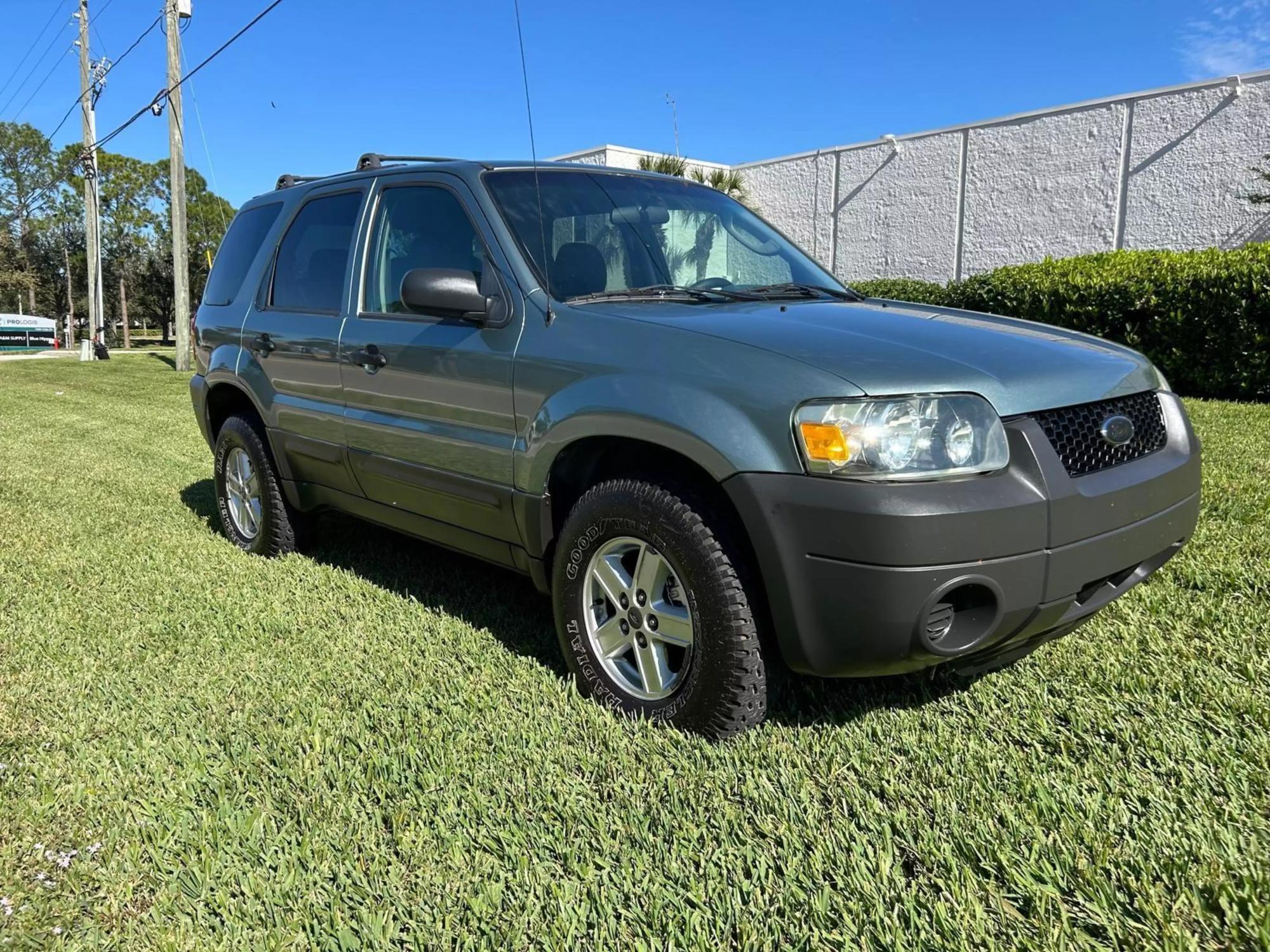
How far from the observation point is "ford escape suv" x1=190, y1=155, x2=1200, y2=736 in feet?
7.70

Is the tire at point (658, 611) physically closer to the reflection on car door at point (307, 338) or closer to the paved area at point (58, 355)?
the reflection on car door at point (307, 338)

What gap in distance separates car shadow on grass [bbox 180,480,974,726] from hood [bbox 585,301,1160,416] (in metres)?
0.84

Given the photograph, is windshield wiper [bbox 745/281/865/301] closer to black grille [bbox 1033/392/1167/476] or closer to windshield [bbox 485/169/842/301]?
windshield [bbox 485/169/842/301]

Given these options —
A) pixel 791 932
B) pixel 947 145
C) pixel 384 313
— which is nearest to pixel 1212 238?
pixel 947 145

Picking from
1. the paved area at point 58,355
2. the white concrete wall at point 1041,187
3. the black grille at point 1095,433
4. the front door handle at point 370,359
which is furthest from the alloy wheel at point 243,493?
the paved area at point 58,355

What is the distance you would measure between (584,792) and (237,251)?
3.92 metres

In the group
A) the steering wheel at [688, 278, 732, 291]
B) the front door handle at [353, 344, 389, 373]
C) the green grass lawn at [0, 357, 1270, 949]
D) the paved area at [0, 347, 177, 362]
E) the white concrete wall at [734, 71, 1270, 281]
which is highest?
the white concrete wall at [734, 71, 1270, 281]

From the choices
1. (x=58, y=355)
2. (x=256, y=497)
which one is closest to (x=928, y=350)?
(x=256, y=497)

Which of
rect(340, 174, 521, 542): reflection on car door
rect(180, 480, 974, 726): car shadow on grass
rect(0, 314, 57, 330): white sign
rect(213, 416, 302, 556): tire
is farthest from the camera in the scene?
rect(0, 314, 57, 330): white sign

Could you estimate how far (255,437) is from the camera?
4.81 metres

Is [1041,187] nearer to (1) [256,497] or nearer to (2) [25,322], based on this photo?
(1) [256,497]

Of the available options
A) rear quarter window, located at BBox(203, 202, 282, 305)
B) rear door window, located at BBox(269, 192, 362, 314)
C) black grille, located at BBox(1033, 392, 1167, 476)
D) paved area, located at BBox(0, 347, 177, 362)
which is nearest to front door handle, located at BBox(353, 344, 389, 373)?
rear door window, located at BBox(269, 192, 362, 314)

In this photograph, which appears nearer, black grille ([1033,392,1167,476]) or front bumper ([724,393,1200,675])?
front bumper ([724,393,1200,675])

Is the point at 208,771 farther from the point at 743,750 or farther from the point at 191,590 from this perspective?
the point at 191,590
